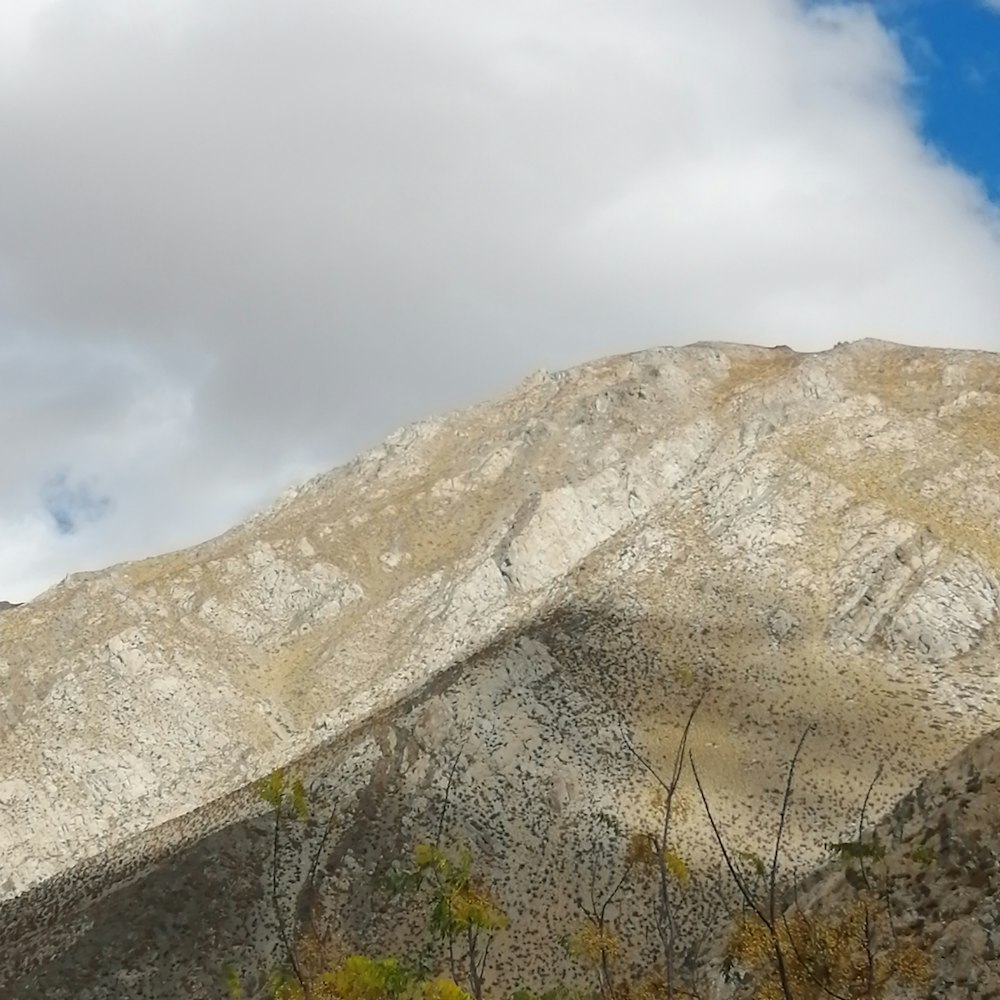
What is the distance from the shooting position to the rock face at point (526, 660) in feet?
155

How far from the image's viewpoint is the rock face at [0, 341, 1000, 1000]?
47312 mm

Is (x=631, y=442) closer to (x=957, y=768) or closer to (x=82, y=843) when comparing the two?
(x=82, y=843)

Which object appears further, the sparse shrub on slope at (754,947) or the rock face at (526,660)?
the rock face at (526,660)

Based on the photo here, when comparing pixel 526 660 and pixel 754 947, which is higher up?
pixel 526 660

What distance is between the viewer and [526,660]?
5959 centimetres

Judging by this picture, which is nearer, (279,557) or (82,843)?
(82,843)

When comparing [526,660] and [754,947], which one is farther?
[526,660]

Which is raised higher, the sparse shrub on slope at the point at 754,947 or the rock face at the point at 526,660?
the rock face at the point at 526,660

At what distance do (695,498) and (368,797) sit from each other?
36217mm

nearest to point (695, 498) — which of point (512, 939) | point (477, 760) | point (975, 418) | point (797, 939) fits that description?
point (975, 418)

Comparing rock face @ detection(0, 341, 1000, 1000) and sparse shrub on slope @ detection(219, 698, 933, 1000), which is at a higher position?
rock face @ detection(0, 341, 1000, 1000)

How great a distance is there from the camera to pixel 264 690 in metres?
79.2

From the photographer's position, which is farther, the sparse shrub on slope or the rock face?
the rock face

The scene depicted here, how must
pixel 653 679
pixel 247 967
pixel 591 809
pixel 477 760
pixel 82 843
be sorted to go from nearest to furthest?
pixel 247 967 < pixel 591 809 < pixel 477 760 < pixel 653 679 < pixel 82 843
